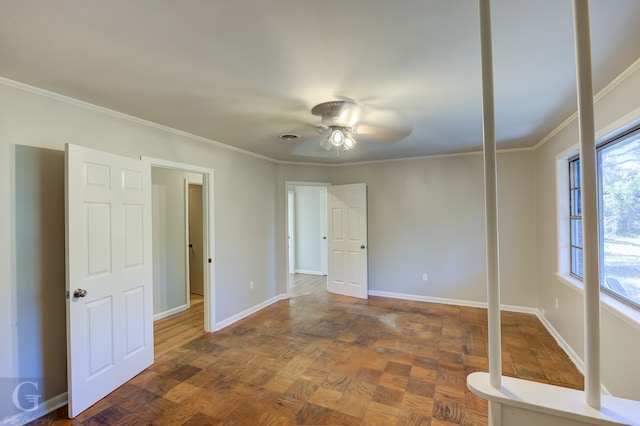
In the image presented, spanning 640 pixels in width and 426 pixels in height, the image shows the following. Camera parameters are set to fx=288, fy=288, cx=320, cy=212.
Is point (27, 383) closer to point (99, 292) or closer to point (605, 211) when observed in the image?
point (99, 292)

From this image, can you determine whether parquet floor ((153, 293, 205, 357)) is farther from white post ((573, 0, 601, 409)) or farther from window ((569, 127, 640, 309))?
window ((569, 127, 640, 309))

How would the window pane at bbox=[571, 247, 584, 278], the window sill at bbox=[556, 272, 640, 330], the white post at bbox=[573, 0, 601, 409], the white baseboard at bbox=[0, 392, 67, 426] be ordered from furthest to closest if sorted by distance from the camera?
the window pane at bbox=[571, 247, 584, 278], the white baseboard at bbox=[0, 392, 67, 426], the window sill at bbox=[556, 272, 640, 330], the white post at bbox=[573, 0, 601, 409]

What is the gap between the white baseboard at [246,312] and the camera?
3772 millimetres

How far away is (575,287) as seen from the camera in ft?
9.10

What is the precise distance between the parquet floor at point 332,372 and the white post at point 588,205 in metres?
1.54


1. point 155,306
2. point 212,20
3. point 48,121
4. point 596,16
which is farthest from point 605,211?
point 155,306

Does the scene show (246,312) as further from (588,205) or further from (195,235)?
(588,205)

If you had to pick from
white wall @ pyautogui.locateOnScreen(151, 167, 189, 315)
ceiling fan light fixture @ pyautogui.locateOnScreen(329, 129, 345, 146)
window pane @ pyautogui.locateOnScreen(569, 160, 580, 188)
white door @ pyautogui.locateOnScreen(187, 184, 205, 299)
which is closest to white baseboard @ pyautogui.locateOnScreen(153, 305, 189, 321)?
white wall @ pyautogui.locateOnScreen(151, 167, 189, 315)

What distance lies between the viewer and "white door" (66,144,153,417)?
7.04 ft

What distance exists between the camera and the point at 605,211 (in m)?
2.40

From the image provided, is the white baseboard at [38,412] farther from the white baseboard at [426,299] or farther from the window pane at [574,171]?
the window pane at [574,171]

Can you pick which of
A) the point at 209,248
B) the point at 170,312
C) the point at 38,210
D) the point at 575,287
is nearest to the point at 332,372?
the point at 209,248

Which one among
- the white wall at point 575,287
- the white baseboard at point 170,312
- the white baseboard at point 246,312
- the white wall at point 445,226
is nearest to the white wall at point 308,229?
the white wall at point 445,226

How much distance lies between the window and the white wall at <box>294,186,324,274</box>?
17.0 ft
